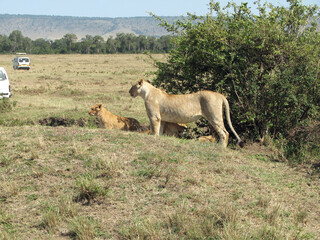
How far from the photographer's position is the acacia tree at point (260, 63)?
988cm

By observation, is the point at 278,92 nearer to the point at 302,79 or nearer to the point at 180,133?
the point at 302,79

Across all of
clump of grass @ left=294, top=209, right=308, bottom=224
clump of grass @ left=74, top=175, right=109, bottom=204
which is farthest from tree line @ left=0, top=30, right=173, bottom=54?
clump of grass @ left=294, top=209, right=308, bottom=224

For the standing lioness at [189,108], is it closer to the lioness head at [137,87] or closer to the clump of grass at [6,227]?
the lioness head at [137,87]

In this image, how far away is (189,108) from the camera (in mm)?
9578

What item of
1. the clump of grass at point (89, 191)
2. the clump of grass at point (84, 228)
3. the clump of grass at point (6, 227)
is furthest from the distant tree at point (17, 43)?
the clump of grass at point (84, 228)

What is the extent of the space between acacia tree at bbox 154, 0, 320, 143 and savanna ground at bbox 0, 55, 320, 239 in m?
1.91

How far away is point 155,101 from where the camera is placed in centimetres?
975

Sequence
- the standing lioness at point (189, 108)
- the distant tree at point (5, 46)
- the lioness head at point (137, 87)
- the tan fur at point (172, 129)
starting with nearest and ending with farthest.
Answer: the standing lioness at point (189, 108), the lioness head at point (137, 87), the tan fur at point (172, 129), the distant tree at point (5, 46)

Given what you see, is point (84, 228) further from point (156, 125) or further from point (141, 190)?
point (156, 125)

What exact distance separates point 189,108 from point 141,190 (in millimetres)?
3846

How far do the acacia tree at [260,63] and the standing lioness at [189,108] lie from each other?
0.89m

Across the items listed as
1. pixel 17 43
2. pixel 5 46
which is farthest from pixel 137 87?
pixel 17 43

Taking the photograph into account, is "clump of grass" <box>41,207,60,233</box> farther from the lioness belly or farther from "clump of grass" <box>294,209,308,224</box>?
the lioness belly

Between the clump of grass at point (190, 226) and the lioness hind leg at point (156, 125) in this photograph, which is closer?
the clump of grass at point (190, 226)
